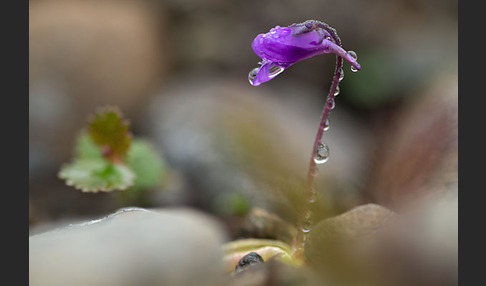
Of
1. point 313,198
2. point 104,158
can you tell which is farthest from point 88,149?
point 313,198

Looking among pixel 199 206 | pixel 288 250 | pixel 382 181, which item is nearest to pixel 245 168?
pixel 288 250

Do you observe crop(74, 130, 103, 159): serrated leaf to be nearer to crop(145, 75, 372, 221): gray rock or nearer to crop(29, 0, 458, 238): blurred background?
crop(29, 0, 458, 238): blurred background

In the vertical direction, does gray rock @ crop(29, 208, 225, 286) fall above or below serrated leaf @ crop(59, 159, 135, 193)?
above

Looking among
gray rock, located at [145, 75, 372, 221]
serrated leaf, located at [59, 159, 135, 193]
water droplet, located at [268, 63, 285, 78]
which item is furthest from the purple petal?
serrated leaf, located at [59, 159, 135, 193]

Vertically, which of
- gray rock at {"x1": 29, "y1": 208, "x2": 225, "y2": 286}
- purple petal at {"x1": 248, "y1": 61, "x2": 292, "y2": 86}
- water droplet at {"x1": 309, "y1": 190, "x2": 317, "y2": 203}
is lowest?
water droplet at {"x1": 309, "y1": 190, "x2": 317, "y2": 203}

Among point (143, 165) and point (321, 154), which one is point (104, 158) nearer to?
point (143, 165)

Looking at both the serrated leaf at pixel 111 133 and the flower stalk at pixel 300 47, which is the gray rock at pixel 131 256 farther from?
the serrated leaf at pixel 111 133

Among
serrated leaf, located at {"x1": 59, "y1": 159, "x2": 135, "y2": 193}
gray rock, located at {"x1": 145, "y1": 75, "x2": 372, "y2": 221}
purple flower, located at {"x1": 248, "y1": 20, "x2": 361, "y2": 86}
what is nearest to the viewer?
purple flower, located at {"x1": 248, "y1": 20, "x2": 361, "y2": 86}
